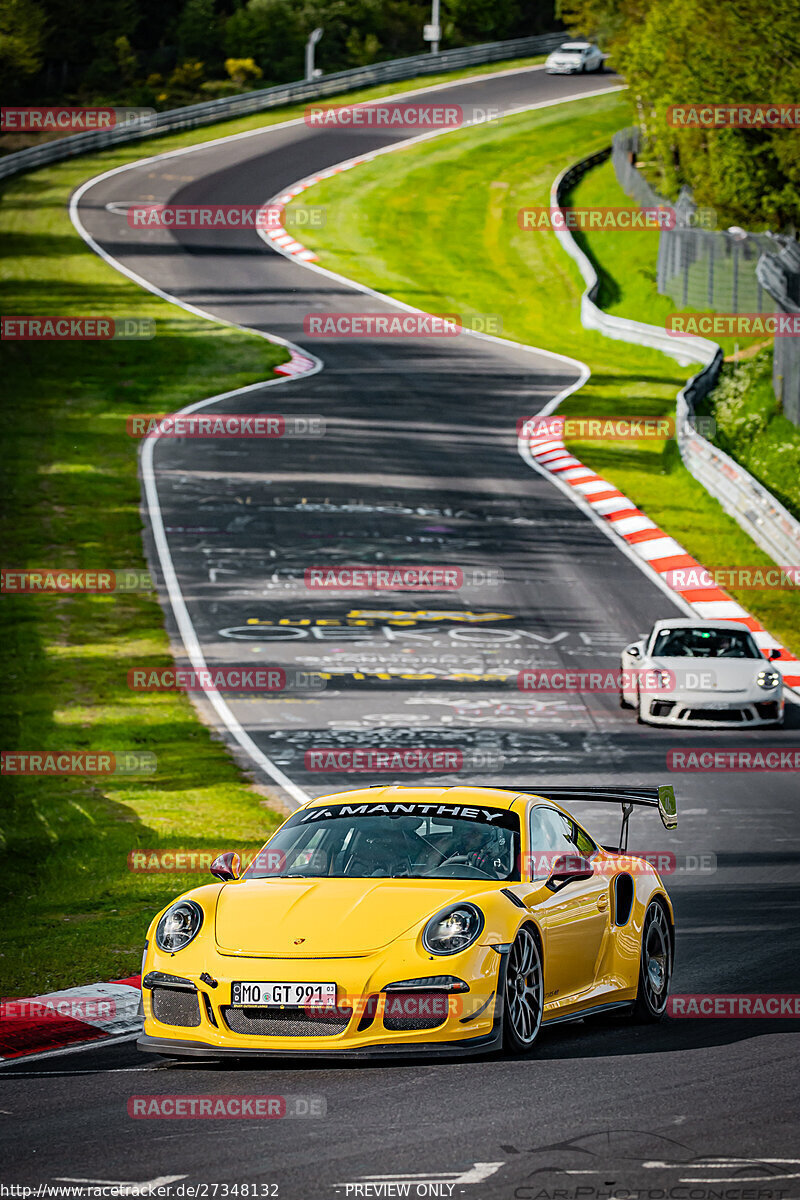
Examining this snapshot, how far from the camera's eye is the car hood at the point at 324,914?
8.52m

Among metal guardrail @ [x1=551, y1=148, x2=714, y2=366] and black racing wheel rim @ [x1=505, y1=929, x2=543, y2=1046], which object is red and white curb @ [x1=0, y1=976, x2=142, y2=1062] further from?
metal guardrail @ [x1=551, y1=148, x2=714, y2=366]

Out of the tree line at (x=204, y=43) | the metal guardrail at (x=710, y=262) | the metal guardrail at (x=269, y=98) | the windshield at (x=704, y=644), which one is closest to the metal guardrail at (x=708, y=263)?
the metal guardrail at (x=710, y=262)

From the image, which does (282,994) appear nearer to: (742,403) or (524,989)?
(524,989)

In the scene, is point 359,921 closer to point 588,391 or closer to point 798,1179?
point 798,1179

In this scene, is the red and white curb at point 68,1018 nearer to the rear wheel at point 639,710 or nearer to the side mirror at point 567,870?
the side mirror at point 567,870

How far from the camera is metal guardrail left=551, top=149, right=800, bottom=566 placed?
2941 cm

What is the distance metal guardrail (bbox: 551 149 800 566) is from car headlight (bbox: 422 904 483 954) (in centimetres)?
2058

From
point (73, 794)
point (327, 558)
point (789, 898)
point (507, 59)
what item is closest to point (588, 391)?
point (327, 558)

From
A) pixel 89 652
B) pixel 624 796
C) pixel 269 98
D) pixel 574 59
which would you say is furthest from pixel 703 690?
pixel 574 59

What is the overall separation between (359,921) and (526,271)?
167ft

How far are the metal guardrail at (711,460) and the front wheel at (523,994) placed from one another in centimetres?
2018

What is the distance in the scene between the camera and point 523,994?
8.86 metres

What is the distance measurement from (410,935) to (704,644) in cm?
1485

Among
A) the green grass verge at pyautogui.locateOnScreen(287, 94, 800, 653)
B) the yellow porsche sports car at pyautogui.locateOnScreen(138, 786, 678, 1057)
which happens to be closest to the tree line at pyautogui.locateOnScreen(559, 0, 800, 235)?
the green grass verge at pyautogui.locateOnScreen(287, 94, 800, 653)
